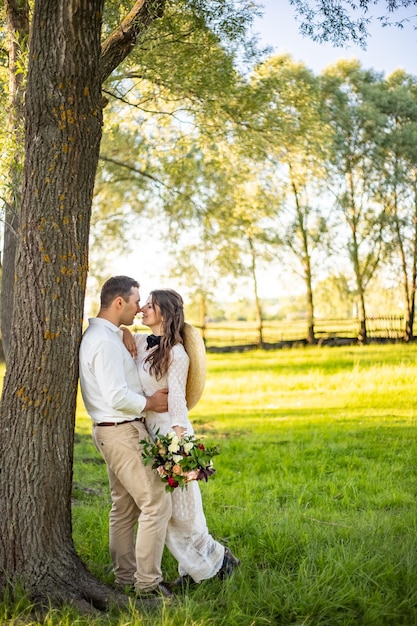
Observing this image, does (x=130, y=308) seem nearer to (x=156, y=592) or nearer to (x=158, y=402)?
(x=158, y=402)

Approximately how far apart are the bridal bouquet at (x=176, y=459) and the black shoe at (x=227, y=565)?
2.70 ft

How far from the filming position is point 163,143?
47.5 feet

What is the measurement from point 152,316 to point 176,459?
1.07 metres

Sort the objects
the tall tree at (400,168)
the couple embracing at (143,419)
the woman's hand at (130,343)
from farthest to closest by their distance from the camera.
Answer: the tall tree at (400,168) < the woman's hand at (130,343) < the couple embracing at (143,419)

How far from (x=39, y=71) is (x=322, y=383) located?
45.2 feet

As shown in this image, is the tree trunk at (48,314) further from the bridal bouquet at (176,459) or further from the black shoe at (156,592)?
the bridal bouquet at (176,459)

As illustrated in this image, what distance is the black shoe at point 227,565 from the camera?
530cm

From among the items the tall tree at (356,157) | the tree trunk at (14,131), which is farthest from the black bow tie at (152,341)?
the tall tree at (356,157)

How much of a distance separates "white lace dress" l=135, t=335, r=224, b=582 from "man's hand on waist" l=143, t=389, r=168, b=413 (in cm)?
6

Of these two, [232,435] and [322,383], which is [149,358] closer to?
[232,435]

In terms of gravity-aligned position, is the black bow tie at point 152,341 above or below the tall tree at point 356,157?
below

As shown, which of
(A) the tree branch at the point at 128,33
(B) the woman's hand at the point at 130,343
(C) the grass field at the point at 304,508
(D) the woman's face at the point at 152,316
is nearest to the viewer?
(C) the grass field at the point at 304,508

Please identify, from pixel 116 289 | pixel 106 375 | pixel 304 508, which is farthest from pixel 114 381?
pixel 304 508

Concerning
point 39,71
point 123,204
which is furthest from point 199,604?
point 123,204
